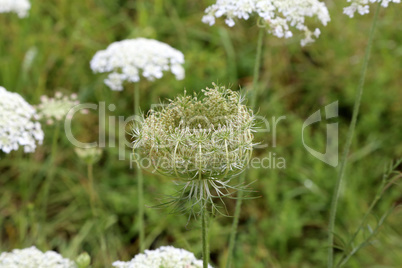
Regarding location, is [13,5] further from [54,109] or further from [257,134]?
[257,134]

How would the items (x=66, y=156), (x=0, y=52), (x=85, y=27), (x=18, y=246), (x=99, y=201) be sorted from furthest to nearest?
(x=85, y=27) < (x=0, y=52) < (x=66, y=156) < (x=99, y=201) < (x=18, y=246)

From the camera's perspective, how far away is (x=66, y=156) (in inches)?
158

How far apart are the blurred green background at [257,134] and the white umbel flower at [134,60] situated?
73 centimetres

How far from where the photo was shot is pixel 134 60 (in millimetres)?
2670

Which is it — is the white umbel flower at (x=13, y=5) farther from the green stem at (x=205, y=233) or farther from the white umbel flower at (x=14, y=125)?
the green stem at (x=205, y=233)

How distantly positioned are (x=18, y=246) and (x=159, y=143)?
2052 mm

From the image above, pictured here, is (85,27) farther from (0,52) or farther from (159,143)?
(159,143)

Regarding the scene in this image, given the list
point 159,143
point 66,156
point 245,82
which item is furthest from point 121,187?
point 159,143

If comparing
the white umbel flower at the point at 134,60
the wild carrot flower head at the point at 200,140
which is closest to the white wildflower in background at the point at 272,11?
the white umbel flower at the point at 134,60

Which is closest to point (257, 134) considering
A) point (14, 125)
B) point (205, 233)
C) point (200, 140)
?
point (14, 125)

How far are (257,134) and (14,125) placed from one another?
2.26 meters

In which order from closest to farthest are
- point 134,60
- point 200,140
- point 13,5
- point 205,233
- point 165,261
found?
point 200,140 → point 205,233 → point 165,261 → point 134,60 → point 13,5

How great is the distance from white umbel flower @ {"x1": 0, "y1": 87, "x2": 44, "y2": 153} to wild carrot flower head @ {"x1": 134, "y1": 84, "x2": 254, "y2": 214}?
3.02 ft

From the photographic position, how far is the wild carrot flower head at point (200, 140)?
1487mm
